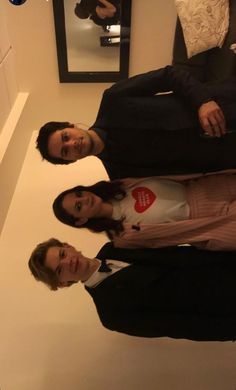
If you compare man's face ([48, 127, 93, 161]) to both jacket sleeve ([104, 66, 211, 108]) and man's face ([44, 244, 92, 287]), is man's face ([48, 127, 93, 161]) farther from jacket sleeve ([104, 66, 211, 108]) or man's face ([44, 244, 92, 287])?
man's face ([44, 244, 92, 287])

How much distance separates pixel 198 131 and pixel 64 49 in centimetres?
145

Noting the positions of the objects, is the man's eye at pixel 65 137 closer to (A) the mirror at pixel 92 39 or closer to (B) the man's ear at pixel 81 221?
(B) the man's ear at pixel 81 221

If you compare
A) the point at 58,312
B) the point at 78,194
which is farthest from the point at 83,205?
the point at 58,312

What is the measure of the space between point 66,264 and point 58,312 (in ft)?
2.07

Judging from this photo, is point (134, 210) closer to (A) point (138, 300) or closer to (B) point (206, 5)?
(A) point (138, 300)

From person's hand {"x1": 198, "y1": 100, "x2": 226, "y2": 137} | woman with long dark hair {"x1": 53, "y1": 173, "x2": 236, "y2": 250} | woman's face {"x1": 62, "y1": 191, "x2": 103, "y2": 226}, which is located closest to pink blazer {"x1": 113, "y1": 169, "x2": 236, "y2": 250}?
woman with long dark hair {"x1": 53, "y1": 173, "x2": 236, "y2": 250}

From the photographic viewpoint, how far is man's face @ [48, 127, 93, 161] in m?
1.11

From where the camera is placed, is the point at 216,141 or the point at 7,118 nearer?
the point at 216,141

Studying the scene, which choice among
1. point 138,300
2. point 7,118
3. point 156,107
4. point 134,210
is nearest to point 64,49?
point 7,118

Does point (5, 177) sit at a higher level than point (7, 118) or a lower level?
lower

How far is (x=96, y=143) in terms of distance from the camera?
112 cm

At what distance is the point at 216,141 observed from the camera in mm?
1131

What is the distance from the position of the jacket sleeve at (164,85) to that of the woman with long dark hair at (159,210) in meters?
0.26

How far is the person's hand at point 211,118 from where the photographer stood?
1075 mm
